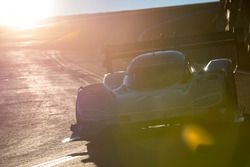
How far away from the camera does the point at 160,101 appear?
10633 mm

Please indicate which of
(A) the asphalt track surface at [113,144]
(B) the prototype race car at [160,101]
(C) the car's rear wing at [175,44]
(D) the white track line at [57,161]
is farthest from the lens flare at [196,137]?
(C) the car's rear wing at [175,44]

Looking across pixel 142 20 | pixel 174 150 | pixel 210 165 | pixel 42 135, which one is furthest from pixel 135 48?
pixel 142 20

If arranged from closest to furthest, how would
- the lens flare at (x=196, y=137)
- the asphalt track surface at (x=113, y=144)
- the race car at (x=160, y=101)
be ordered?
the asphalt track surface at (x=113, y=144), the lens flare at (x=196, y=137), the race car at (x=160, y=101)

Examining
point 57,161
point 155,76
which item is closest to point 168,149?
point 57,161

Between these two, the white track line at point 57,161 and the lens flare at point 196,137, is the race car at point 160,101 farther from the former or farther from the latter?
the white track line at point 57,161

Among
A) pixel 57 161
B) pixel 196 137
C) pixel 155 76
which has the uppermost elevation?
pixel 155 76

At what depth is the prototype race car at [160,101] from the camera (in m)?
10.4

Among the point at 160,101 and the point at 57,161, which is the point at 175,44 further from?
the point at 57,161

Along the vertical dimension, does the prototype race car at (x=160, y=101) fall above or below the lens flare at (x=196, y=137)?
above

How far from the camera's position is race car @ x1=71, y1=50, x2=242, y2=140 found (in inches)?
410

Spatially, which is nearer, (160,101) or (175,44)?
(160,101)

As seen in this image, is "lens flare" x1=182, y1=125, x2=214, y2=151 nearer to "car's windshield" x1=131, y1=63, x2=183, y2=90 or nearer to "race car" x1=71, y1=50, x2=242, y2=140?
"race car" x1=71, y1=50, x2=242, y2=140

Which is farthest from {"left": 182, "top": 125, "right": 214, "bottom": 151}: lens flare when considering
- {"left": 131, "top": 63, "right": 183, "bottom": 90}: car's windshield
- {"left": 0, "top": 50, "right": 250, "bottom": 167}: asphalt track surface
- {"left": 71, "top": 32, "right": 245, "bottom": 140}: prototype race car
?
{"left": 131, "top": 63, "right": 183, "bottom": 90}: car's windshield

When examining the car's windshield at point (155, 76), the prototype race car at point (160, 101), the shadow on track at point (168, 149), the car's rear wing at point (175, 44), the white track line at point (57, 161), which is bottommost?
the white track line at point (57, 161)
